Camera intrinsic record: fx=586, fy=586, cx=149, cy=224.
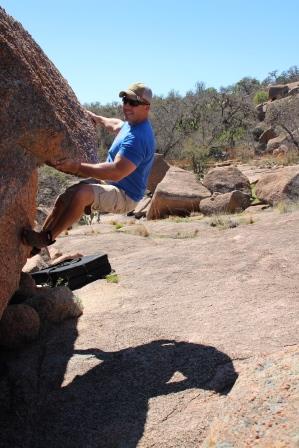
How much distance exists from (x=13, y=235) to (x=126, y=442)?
1.62 meters

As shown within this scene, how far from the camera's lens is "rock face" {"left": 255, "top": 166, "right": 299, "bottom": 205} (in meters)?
13.6

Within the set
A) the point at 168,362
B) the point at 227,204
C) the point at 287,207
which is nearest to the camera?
the point at 168,362

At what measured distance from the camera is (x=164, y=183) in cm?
1566

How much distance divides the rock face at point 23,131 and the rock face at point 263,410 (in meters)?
1.86

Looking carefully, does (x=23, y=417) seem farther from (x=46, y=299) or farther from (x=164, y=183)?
(x=164, y=183)

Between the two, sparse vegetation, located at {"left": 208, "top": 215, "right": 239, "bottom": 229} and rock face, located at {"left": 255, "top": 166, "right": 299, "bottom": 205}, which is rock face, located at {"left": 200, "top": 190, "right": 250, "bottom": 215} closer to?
rock face, located at {"left": 255, "top": 166, "right": 299, "bottom": 205}

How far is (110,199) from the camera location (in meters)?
4.88

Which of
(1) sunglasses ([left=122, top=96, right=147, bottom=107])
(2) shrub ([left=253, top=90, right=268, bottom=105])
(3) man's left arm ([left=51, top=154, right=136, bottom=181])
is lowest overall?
(3) man's left arm ([left=51, top=154, right=136, bottom=181])

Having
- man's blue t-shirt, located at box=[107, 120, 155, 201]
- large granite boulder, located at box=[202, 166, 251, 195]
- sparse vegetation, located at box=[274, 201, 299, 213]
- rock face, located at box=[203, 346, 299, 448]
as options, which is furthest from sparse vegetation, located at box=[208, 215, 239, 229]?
rock face, located at box=[203, 346, 299, 448]

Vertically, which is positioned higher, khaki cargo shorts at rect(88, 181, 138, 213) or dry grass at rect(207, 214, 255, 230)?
khaki cargo shorts at rect(88, 181, 138, 213)

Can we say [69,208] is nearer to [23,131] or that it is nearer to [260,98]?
[23,131]

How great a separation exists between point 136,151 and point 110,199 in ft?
1.48

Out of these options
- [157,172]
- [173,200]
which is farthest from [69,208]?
[157,172]

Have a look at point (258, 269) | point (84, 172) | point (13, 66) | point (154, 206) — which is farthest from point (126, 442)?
point (154, 206)
